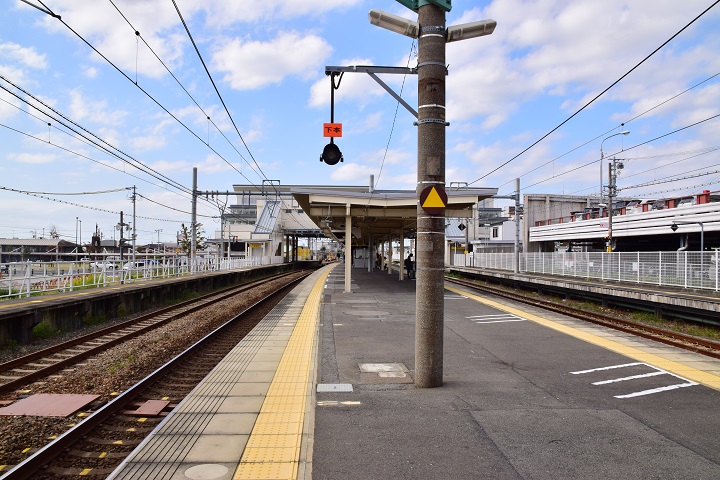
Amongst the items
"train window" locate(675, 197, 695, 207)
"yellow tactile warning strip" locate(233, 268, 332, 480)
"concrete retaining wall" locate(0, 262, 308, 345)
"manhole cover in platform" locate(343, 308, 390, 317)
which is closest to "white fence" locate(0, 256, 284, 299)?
"concrete retaining wall" locate(0, 262, 308, 345)

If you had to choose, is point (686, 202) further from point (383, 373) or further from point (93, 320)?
point (93, 320)

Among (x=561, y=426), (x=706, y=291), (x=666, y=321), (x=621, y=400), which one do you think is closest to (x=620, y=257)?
(x=706, y=291)

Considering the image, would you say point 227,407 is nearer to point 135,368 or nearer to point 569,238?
point 135,368

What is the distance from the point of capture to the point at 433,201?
21.9 ft

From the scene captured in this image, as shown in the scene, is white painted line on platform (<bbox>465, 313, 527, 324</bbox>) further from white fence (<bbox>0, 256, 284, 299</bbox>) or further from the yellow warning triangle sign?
white fence (<bbox>0, 256, 284, 299</bbox>)

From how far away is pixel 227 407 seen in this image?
6062 millimetres

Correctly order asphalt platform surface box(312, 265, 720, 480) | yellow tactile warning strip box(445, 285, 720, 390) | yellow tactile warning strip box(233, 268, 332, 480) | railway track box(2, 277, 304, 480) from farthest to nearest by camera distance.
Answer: yellow tactile warning strip box(445, 285, 720, 390) → railway track box(2, 277, 304, 480) → asphalt platform surface box(312, 265, 720, 480) → yellow tactile warning strip box(233, 268, 332, 480)

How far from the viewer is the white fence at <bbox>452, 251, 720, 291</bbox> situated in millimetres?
17609

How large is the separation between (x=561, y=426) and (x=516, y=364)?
3250 millimetres

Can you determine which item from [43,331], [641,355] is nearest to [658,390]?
[641,355]

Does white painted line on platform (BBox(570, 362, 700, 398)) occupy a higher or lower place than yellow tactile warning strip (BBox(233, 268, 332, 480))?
lower

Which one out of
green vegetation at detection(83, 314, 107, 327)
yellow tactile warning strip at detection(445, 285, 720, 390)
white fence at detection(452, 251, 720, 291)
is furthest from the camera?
white fence at detection(452, 251, 720, 291)

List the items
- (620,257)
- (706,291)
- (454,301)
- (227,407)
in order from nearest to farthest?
(227,407)
(706,291)
(454,301)
(620,257)

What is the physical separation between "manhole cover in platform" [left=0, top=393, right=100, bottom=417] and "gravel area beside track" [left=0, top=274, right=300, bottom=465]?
0.60 feet
